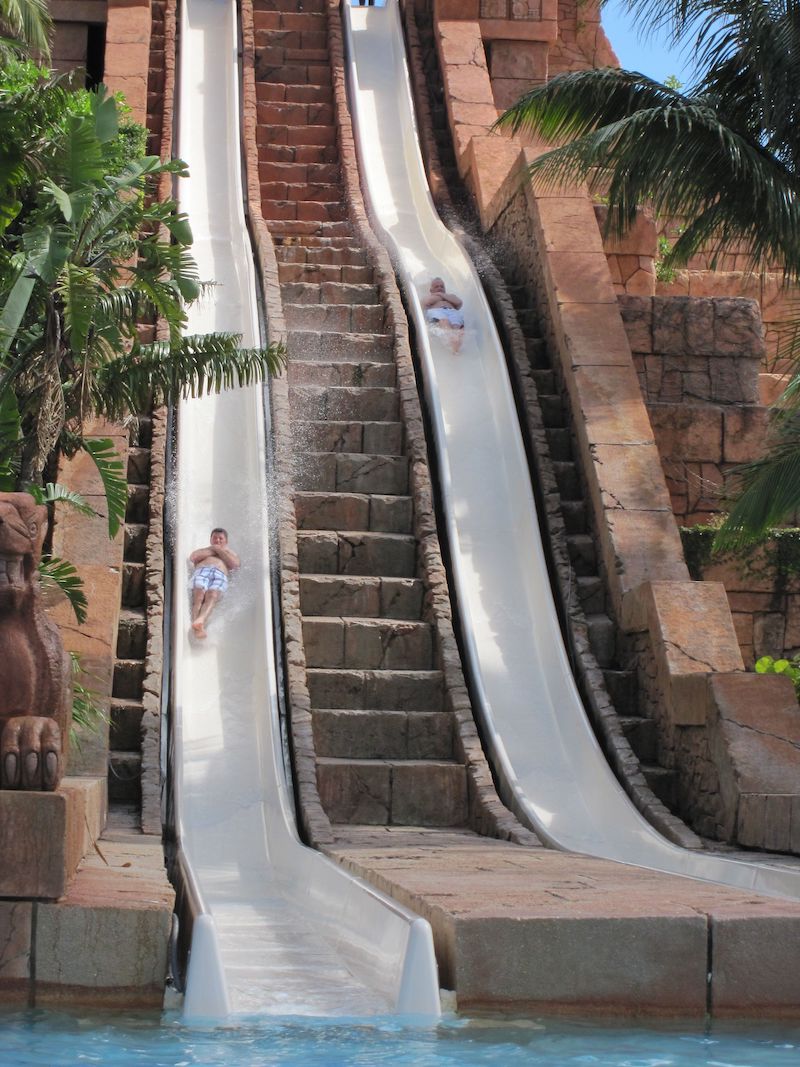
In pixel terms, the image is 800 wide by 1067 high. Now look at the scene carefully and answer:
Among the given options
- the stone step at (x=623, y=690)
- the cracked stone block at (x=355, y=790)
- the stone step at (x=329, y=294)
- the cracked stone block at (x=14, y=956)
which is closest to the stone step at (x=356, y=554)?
the stone step at (x=623, y=690)

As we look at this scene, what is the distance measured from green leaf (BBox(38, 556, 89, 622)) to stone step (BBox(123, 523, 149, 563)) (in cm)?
138

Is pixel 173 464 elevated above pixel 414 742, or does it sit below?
above

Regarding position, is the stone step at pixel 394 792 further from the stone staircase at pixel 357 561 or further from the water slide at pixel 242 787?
the water slide at pixel 242 787

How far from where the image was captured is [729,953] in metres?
4.75

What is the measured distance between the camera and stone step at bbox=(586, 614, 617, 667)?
9094 mm

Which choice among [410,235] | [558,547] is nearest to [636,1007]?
[558,547]

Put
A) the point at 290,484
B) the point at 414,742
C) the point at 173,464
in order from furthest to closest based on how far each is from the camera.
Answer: the point at 173,464, the point at 290,484, the point at 414,742

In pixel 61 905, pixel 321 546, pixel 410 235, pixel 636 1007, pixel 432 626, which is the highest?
pixel 410 235

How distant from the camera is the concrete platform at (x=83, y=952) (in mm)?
4703

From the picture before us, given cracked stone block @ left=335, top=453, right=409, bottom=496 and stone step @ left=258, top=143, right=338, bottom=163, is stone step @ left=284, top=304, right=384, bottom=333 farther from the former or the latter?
stone step @ left=258, top=143, right=338, bottom=163

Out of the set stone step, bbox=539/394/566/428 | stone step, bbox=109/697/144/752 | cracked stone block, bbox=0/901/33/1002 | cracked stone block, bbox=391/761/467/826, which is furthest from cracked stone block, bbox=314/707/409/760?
cracked stone block, bbox=0/901/33/1002

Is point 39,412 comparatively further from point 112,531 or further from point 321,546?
point 321,546

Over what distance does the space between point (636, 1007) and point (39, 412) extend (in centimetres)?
463

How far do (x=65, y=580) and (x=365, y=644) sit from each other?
2.07 meters
